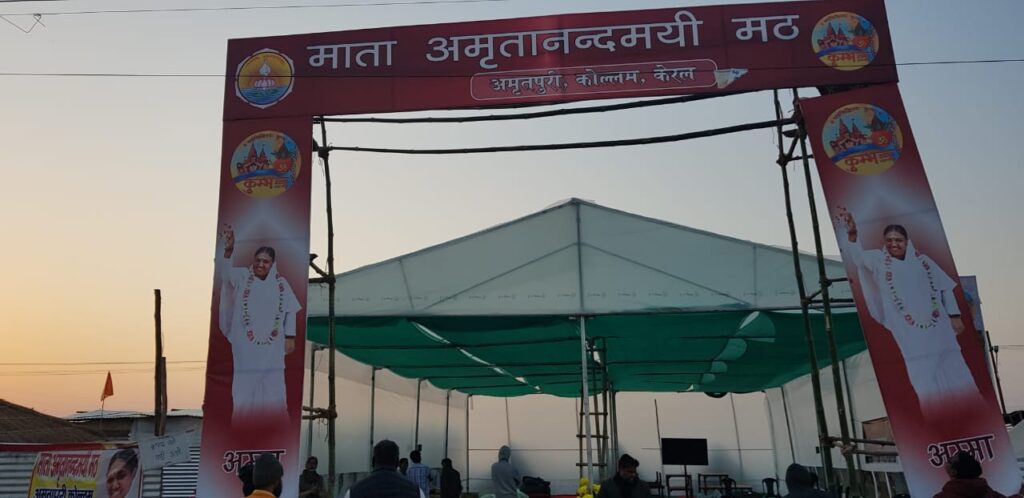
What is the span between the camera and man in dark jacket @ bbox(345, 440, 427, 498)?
320 cm

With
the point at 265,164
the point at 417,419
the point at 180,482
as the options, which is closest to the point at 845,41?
the point at 265,164

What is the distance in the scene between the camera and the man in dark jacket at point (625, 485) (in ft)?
17.2

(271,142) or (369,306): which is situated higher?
(271,142)

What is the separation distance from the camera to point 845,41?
609 centimetres

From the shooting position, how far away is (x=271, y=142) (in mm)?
6430

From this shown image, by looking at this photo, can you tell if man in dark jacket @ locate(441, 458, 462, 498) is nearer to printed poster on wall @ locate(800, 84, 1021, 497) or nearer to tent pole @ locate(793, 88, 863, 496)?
tent pole @ locate(793, 88, 863, 496)

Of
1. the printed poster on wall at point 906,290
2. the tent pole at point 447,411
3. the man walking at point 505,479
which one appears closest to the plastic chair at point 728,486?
the tent pole at point 447,411

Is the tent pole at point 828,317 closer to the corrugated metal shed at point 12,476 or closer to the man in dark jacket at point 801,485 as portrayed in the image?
the man in dark jacket at point 801,485

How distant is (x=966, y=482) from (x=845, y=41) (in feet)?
11.8

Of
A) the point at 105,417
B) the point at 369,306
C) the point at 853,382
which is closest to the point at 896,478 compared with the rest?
the point at 853,382

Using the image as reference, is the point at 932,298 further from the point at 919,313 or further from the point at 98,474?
the point at 98,474

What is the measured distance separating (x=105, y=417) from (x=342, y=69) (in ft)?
63.1

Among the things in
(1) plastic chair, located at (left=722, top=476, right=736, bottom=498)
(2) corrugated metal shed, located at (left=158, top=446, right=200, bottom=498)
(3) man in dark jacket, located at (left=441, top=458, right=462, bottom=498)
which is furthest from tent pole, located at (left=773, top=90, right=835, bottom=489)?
(1) plastic chair, located at (left=722, top=476, right=736, bottom=498)

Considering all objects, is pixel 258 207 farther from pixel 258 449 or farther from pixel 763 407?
pixel 763 407
